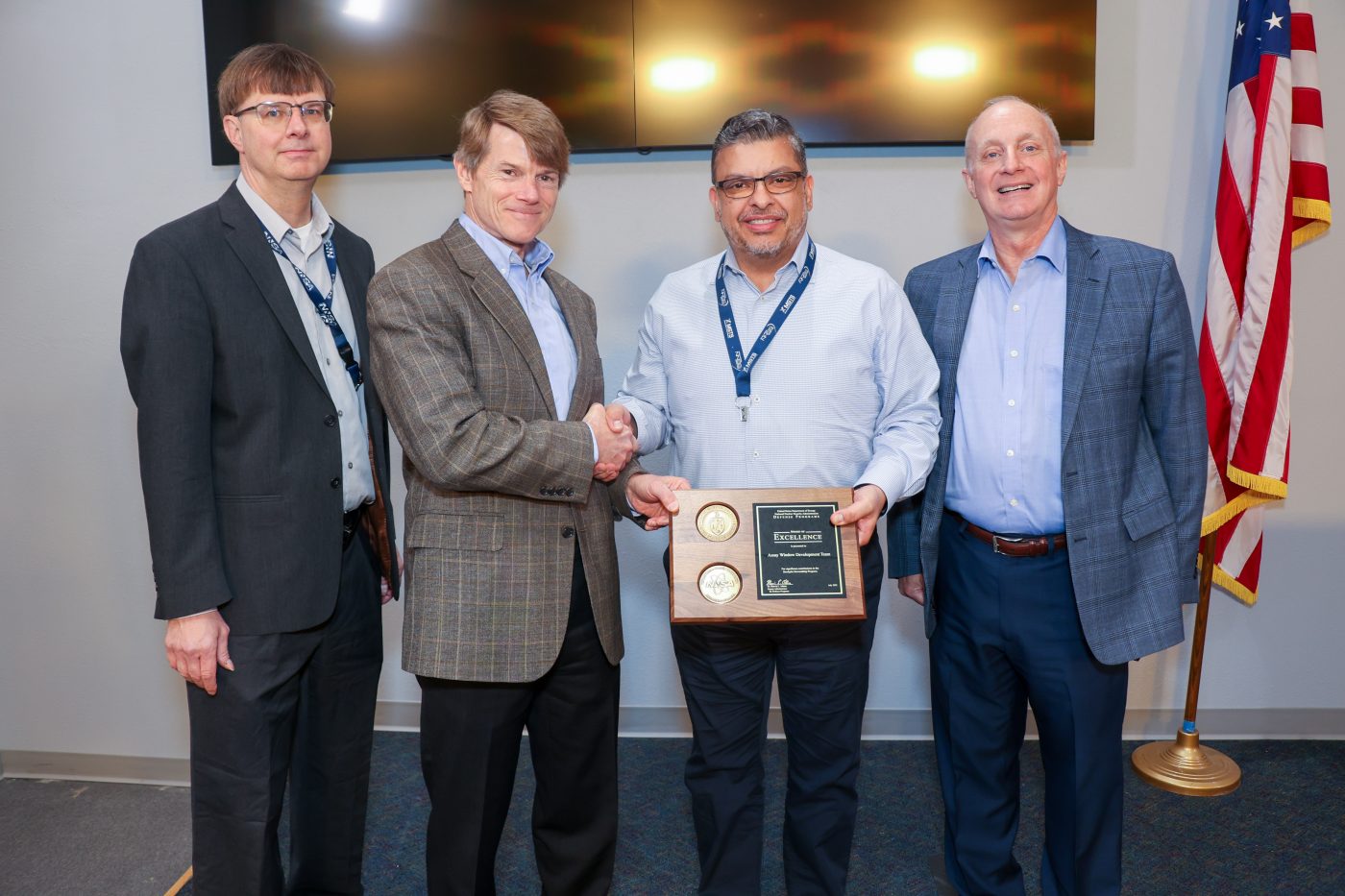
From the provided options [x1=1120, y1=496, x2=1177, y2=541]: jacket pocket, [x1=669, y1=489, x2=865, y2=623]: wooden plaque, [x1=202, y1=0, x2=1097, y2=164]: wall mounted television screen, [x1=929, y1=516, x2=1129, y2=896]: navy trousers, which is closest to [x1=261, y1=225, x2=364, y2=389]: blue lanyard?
[x1=669, y1=489, x2=865, y2=623]: wooden plaque

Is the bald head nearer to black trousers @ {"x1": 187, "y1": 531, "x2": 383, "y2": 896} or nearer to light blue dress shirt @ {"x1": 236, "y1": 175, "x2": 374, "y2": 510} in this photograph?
light blue dress shirt @ {"x1": 236, "y1": 175, "x2": 374, "y2": 510}

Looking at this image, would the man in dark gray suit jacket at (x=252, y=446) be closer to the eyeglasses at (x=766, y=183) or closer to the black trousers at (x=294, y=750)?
the black trousers at (x=294, y=750)

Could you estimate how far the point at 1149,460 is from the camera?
2.15 metres

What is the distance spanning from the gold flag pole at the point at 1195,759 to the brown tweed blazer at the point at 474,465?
2227mm

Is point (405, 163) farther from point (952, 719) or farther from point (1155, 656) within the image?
point (1155, 656)

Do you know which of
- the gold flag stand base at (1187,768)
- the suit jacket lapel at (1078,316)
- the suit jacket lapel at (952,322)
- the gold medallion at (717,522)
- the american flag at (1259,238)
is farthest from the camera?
the gold flag stand base at (1187,768)

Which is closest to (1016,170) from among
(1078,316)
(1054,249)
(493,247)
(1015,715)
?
(1054,249)

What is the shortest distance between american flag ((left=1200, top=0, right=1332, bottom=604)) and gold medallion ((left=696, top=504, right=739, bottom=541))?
1.76 m

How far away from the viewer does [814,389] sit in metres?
2.09

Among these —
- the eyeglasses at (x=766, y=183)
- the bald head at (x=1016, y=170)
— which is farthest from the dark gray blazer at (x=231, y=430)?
the bald head at (x=1016, y=170)

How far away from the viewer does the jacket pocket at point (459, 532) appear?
1.89 meters

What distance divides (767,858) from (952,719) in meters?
0.72

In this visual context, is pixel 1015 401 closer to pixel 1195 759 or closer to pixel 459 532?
pixel 459 532

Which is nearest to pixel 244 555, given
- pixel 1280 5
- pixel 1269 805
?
pixel 1269 805
